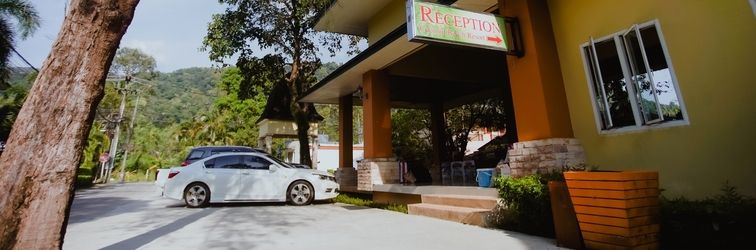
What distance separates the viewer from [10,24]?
378 inches

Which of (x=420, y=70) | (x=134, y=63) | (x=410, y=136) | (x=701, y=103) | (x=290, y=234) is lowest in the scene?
A: (x=290, y=234)

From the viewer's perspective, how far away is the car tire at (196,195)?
804cm

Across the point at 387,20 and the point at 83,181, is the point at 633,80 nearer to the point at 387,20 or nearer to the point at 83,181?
the point at 387,20

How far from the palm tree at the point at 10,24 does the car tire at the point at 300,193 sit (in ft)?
30.2

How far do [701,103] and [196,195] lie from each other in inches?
370

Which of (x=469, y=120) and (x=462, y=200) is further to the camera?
(x=469, y=120)

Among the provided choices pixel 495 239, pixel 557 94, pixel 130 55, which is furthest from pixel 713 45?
pixel 130 55

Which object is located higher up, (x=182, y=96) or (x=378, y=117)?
(x=182, y=96)

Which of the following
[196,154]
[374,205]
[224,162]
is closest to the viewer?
[374,205]

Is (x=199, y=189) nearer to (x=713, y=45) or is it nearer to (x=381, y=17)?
(x=381, y=17)

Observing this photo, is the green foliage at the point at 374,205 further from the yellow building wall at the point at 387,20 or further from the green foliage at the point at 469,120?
the green foliage at the point at 469,120

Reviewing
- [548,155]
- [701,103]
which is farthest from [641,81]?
[548,155]

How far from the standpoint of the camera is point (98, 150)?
27062mm

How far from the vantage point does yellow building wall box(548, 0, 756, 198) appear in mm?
3355
